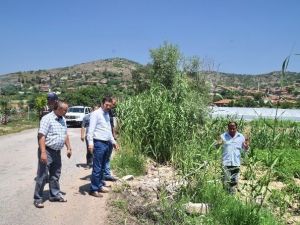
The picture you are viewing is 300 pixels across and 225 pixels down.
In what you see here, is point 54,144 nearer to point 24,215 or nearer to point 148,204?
point 24,215

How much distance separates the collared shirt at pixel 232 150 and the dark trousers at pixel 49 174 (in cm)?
322

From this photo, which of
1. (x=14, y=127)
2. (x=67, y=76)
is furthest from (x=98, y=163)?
(x=67, y=76)

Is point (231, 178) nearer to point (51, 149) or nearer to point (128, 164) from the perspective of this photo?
point (128, 164)

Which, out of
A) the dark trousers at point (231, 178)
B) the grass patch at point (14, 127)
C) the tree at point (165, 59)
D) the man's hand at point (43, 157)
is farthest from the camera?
the tree at point (165, 59)

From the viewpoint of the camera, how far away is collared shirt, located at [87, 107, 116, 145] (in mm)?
9010

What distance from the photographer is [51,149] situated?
8.23 metres

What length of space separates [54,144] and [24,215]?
1.31 meters

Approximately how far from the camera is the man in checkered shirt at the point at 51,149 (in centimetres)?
803

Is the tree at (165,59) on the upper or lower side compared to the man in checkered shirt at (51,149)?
upper

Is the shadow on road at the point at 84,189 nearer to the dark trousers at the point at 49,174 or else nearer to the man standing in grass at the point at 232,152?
the dark trousers at the point at 49,174

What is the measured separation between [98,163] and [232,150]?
2.61 meters

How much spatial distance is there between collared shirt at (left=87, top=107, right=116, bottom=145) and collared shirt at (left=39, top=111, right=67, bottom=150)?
2.65 feet

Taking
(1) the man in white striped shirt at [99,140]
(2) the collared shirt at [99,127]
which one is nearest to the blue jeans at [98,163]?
(1) the man in white striped shirt at [99,140]

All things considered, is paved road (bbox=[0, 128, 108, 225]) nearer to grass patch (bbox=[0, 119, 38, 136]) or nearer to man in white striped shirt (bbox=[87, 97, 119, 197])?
man in white striped shirt (bbox=[87, 97, 119, 197])
